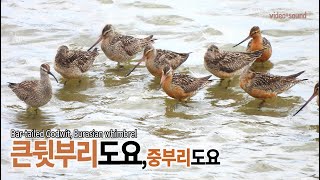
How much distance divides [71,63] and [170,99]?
161cm

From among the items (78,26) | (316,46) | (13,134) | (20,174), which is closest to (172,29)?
(78,26)

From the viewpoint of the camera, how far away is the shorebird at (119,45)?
510 inches

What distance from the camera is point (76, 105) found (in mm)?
11328

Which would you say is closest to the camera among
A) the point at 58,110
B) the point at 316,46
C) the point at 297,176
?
the point at 297,176

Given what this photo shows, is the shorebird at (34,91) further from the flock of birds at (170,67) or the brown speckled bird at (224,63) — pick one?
the brown speckled bird at (224,63)

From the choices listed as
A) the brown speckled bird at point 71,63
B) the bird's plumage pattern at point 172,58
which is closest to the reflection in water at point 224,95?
the bird's plumage pattern at point 172,58

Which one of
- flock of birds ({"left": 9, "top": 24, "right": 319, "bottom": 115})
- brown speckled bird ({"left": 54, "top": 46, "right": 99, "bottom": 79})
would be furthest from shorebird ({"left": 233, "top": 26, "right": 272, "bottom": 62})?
brown speckled bird ({"left": 54, "top": 46, "right": 99, "bottom": 79})

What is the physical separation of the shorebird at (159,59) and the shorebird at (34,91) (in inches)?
72.1

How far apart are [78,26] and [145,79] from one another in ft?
9.96

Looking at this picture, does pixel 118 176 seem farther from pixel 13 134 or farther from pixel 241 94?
pixel 241 94

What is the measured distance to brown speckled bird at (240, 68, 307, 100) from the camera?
11.2 meters

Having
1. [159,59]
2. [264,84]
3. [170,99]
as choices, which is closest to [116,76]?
[159,59]

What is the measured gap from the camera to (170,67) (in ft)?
37.9

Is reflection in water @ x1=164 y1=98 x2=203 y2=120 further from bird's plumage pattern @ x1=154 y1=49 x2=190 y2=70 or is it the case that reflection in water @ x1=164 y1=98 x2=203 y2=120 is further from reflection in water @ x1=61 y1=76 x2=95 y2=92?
reflection in water @ x1=61 y1=76 x2=95 y2=92
